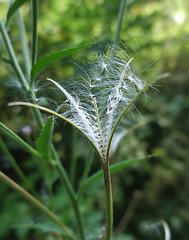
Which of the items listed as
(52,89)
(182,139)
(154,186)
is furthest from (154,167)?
(52,89)

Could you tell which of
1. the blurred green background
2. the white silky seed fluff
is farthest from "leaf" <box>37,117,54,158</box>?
the blurred green background

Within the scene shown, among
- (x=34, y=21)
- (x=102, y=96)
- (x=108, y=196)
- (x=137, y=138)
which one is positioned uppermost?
(x=34, y=21)

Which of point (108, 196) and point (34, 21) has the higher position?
point (34, 21)

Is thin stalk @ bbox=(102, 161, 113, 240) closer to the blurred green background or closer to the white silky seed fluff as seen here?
the white silky seed fluff

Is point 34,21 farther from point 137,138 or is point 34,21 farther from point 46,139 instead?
point 137,138

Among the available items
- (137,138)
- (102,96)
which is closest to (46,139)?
(102,96)

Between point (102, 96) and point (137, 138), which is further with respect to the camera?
point (137, 138)
